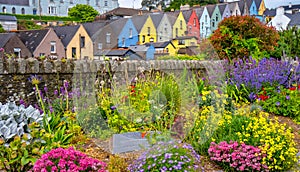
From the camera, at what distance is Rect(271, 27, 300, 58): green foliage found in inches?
468

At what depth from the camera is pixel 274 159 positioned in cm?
375

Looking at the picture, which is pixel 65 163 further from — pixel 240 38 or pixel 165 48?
pixel 240 38

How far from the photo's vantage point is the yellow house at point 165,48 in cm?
916

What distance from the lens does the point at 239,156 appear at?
378 cm

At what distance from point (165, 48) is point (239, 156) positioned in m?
6.13

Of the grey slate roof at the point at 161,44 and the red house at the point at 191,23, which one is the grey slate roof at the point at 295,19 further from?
the grey slate roof at the point at 161,44

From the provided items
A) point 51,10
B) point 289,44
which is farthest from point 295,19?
point 51,10

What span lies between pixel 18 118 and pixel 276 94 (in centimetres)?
447

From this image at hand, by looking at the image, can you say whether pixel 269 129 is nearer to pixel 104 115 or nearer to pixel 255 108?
pixel 255 108

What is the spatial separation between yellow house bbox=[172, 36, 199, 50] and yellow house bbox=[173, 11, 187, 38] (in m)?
0.22

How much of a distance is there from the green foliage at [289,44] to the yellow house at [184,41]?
2.91m

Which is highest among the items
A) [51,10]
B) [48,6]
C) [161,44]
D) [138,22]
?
[48,6]

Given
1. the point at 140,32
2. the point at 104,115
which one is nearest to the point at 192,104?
the point at 104,115

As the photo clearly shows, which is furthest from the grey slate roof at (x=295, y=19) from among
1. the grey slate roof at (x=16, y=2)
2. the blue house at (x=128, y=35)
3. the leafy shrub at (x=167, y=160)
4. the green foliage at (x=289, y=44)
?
the grey slate roof at (x=16, y=2)
